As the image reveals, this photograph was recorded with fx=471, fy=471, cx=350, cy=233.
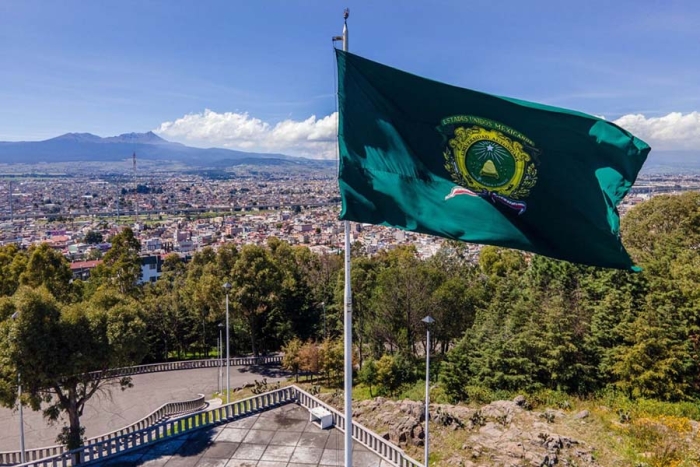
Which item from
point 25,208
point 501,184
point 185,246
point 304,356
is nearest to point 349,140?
point 501,184

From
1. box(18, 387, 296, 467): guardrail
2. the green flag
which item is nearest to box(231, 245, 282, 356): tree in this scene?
box(18, 387, 296, 467): guardrail

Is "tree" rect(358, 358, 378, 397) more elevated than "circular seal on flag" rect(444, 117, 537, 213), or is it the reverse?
"circular seal on flag" rect(444, 117, 537, 213)

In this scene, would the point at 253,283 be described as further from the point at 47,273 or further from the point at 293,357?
the point at 47,273

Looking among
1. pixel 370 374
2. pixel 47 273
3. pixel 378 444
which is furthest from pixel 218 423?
pixel 47 273

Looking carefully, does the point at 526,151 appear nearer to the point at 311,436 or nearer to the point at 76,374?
the point at 311,436

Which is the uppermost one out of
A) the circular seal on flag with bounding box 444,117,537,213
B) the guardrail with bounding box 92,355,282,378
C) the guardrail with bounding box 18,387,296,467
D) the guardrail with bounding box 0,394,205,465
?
the circular seal on flag with bounding box 444,117,537,213

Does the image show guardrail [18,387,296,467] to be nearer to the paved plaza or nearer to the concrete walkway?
the paved plaza
